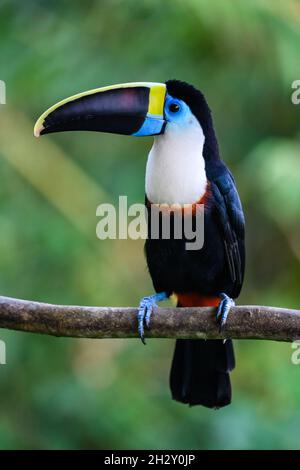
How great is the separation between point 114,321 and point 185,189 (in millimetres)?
764

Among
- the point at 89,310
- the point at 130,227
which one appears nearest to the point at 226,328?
the point at 89,310

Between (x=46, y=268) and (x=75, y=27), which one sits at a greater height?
(x=75, y=27)

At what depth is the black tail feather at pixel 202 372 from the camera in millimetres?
4711

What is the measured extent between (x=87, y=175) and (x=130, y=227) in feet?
3.63

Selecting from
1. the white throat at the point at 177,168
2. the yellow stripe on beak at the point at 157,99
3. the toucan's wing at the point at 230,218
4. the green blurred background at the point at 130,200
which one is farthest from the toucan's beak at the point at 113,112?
the green blurred background at the point at 130,200

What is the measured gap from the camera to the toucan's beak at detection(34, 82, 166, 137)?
15.0 ft

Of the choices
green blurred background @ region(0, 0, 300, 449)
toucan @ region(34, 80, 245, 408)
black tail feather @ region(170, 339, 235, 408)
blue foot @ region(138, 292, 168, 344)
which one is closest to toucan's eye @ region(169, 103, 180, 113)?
toucan @ region(34, 80, 245, 408)

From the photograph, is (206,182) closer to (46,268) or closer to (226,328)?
(226,328)

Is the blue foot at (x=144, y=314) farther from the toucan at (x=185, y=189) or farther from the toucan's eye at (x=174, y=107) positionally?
the toucan's eye at (x=174, y=107)

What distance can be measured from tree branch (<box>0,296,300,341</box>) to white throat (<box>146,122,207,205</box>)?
610 millimetres

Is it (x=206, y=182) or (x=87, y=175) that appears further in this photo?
(x=87, y=175)

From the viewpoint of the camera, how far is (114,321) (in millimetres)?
4230

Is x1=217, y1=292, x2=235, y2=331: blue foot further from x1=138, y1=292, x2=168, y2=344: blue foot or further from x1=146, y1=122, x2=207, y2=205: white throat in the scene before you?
x1=146, y1=122, x2=207, y2=205: white throat

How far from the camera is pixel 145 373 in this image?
22.7ft
